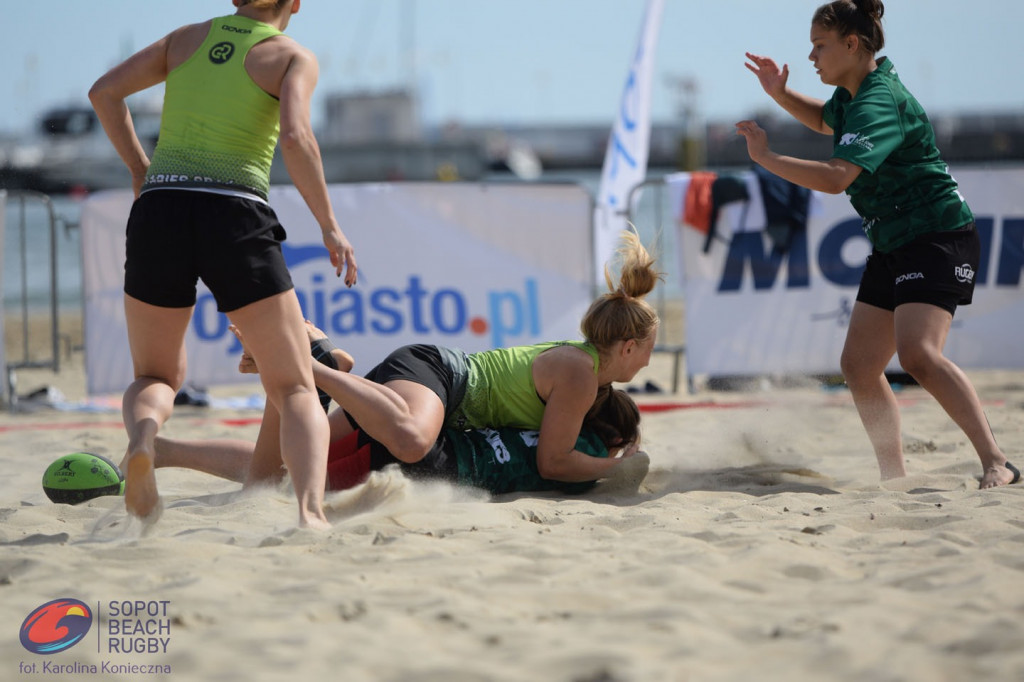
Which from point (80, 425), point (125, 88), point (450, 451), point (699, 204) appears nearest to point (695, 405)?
point (699, 204)

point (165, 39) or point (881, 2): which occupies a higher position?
point (881, 2)

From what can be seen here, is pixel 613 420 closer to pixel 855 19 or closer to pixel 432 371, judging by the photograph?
pixel 432 371

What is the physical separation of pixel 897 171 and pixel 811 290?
3501mm

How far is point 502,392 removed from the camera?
390 centimetres

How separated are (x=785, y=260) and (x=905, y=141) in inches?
137

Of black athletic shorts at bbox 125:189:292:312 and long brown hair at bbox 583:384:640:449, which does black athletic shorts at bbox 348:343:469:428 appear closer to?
long brown hair at bbox 583:384:640:449

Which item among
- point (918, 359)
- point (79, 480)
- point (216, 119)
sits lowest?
point (79, 480)

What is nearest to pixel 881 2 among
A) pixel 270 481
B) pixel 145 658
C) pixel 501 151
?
pixel 270 481

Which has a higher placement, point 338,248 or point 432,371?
point 338,248

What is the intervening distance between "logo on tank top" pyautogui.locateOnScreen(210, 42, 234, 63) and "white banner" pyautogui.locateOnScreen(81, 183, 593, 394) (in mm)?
4032

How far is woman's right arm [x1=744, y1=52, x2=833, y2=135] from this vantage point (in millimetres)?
4066

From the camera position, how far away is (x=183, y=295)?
3029 mm

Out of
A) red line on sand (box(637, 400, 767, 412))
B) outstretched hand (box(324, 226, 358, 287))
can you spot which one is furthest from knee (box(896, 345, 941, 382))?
red line on sand (box(637, 400, 767, 412))

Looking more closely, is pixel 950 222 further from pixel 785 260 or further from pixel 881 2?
pixel 785 260
